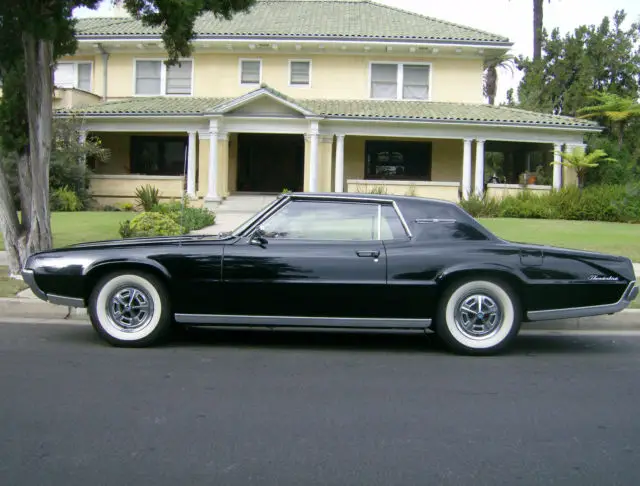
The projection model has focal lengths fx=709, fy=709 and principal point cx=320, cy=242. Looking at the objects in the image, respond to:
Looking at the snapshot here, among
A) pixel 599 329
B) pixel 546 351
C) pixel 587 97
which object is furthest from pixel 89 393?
pixel 587 97

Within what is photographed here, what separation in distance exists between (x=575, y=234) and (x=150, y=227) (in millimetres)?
9870

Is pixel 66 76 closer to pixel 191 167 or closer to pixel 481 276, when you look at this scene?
pixel 191 167

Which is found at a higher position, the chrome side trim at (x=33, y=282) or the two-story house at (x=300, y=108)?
the two-story house at (x=300, y=108)

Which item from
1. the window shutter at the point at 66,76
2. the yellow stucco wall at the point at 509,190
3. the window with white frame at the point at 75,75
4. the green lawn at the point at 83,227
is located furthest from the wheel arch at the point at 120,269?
the window shutter at the point at 66,76

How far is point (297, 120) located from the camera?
23047mm

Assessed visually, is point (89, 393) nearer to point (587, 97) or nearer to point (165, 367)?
point (165, 367)

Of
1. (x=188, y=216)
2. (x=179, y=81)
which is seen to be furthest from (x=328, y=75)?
(x=188, y=216)

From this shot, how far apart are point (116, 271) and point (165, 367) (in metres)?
1.16

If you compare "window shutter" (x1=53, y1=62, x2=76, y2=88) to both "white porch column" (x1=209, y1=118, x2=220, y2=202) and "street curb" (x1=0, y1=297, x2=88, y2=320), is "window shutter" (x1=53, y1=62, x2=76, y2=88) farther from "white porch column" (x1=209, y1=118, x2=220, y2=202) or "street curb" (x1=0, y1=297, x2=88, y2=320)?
"street curb" (x1=0, y1=297, x2=88, y2=320)

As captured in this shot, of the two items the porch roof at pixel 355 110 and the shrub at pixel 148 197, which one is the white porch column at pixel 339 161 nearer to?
the porch roof at pixel 355 110

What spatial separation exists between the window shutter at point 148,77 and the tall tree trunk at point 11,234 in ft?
55.1

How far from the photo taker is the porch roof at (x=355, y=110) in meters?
22.8

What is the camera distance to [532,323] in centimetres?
808

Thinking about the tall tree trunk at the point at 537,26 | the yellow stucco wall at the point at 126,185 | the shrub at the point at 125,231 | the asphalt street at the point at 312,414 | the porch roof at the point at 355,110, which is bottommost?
the asphalt street at the point at 312,414
